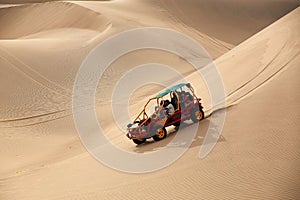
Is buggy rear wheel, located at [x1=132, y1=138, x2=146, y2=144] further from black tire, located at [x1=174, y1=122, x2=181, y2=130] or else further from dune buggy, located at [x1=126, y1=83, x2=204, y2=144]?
black tire, located at [x1=174, y1=122, x2=181, y2=130]

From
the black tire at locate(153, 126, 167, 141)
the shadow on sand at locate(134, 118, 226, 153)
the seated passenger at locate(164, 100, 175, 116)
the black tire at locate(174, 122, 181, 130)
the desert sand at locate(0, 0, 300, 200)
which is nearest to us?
the desert sand at locate(0, 0, 300, 200)

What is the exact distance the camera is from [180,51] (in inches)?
775

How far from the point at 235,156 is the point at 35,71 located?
37.2 feet

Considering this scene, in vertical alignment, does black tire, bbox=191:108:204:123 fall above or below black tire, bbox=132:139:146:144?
above

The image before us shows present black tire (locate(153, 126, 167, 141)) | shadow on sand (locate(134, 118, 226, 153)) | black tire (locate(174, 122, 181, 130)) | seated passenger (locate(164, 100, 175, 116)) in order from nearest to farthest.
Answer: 1. shadow on sand (locate(134, 118, 226, 153))
2. black tire (locate(153, 126, 167, 141))
3. seated passenger (locate(164, 100, 175, 116))
4. black tire (locate(174, 122, 181, 130))

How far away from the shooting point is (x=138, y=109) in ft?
42.9

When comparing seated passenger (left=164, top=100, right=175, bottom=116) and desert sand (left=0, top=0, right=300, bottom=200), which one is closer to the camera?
desert sand (left=0, top=0, right=300, bottom=200)

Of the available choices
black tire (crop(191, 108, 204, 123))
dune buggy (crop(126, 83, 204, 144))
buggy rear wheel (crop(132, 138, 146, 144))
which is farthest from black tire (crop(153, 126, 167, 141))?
black tire (crop(191, 108, 204, 123))

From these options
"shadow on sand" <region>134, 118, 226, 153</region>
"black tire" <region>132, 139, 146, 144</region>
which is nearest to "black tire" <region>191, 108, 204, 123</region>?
"shadow on sand" <region>134, 118, 226, 153</region>

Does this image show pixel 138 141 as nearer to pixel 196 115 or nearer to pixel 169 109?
pixel 169 109

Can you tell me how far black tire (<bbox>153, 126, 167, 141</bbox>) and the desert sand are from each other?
17 centimetres

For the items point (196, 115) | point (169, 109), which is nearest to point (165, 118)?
point (169, 109)

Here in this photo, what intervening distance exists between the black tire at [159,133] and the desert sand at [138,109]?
17 cm

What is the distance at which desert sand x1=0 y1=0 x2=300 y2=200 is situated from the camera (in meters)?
6.47
